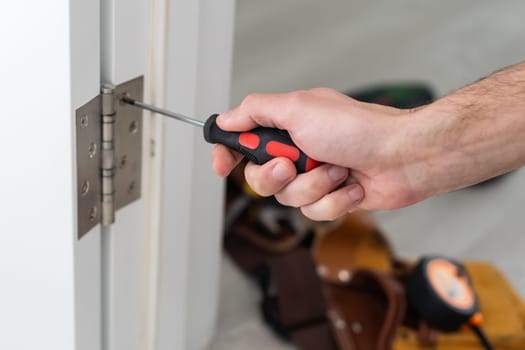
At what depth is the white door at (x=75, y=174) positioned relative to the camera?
543mm

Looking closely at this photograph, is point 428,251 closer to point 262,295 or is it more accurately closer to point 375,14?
point 262,295

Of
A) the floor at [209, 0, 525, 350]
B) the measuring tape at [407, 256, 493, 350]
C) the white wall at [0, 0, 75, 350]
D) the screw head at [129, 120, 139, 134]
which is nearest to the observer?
the white wall at [0, 0, 75, 350]

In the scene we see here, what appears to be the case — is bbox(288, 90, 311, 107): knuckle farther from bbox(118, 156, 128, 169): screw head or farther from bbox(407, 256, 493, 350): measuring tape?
bbox(407, 256, 493, 350): measuring tape

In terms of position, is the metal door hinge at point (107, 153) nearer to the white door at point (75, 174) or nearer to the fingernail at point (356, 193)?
the white door at point (75, 174)

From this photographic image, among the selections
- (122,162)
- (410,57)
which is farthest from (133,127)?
(410,57)

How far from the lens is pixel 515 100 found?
63 centimetres

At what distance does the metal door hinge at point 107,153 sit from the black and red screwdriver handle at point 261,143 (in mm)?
70

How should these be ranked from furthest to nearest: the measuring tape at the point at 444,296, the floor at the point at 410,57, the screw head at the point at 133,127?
the floor at the point at 410,57, the measuring tape at the point at 444,296, the screw head at the point at 133,127

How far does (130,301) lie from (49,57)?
0.88 ft

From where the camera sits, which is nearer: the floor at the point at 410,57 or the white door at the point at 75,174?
the white door at the point at 75,174

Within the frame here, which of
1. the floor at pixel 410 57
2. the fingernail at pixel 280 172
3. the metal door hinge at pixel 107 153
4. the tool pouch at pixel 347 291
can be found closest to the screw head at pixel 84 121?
the metal door hinge at pixel 107 153

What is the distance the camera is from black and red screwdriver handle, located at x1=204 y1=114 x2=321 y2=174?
0.59 m

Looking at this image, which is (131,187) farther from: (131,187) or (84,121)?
(84,121)

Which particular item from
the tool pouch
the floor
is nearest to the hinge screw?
the tool pouch
